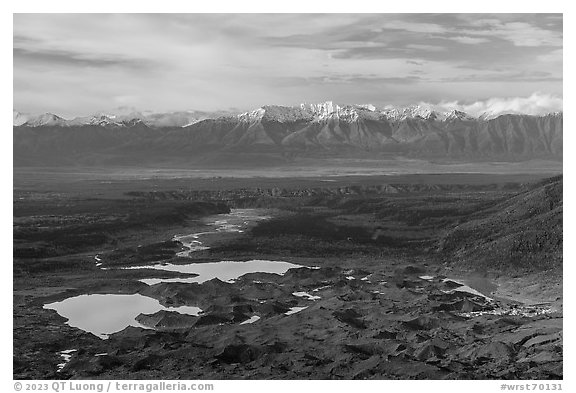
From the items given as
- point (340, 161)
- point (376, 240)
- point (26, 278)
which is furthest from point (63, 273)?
point (340, 161)

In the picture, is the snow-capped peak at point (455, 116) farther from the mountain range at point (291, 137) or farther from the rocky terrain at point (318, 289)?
the rocky terrain at point (318, 289)

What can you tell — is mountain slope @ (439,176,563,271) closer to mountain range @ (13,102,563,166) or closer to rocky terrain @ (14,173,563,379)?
rocky terrain @ (14,173,563,379)

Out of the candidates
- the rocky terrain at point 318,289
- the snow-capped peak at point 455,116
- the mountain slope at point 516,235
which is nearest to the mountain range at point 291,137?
the snow-capped peak at point 455,116

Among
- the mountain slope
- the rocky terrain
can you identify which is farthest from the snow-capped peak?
the mountain slope

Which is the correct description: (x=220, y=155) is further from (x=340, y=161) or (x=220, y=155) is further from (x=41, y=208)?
(x=41, y=208)

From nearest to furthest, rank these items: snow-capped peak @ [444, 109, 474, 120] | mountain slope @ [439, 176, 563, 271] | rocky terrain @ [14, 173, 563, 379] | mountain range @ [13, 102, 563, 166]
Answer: rocky terrain @ [14, 173, 563, 379] → mountain slope @ [439, 176, 563, 271] → mountain range @ [13, 102, 563, 166] → snow-capped peak @ [444, 109, 474, 120]

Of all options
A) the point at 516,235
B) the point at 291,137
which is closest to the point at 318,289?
the point at 516,235
